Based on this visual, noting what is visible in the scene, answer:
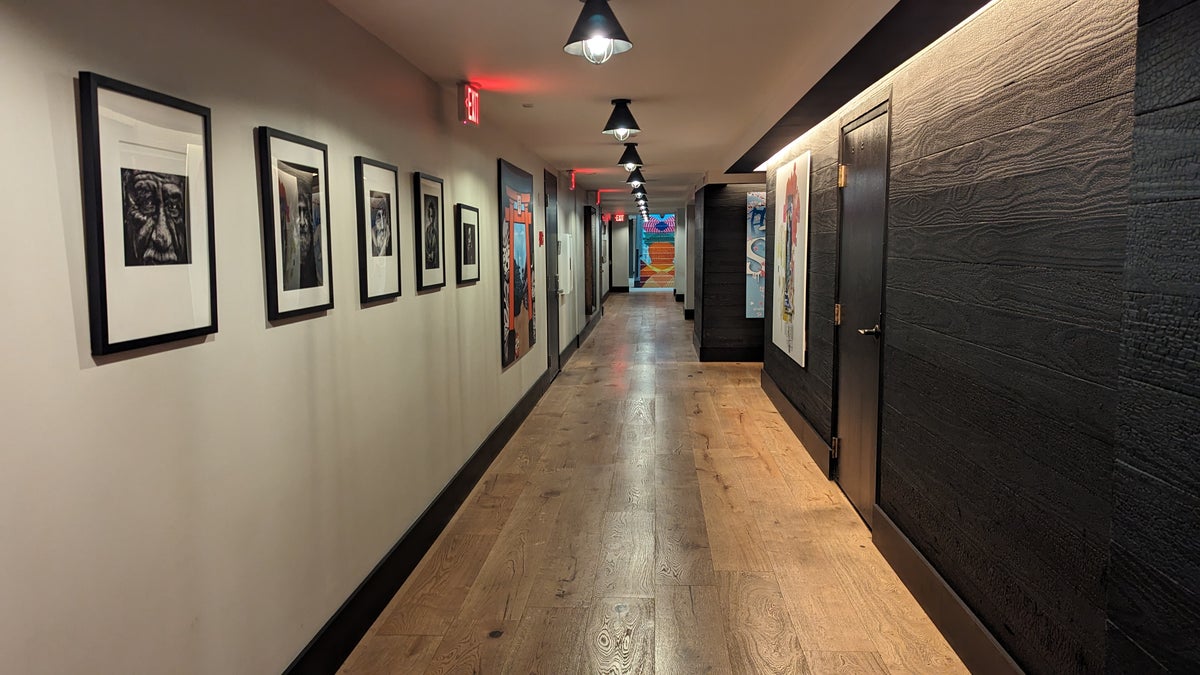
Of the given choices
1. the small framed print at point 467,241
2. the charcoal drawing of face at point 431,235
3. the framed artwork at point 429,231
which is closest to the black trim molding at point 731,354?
the small framed print at point 467,241

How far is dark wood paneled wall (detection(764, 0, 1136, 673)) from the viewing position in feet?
6.36

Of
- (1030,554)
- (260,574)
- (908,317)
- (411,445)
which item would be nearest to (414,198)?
(411,445)

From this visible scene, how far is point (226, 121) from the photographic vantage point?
6.99ft

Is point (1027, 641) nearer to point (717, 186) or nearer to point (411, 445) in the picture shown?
point (411, 445)

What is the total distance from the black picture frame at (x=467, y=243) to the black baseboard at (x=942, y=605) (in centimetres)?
268

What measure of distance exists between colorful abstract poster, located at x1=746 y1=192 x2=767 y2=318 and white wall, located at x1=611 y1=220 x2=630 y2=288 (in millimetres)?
15605

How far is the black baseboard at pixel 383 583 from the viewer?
2.64m

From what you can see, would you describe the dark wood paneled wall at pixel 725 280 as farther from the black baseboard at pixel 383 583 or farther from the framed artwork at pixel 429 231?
the framed artwork at pixel 429 231

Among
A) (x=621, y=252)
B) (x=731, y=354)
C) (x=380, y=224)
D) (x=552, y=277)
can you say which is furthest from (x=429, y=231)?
(x=621, y=252)

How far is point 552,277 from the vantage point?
860 cm

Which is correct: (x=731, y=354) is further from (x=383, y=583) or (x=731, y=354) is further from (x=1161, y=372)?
(x=1161, y=372)

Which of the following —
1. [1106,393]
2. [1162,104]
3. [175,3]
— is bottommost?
[1106,393]

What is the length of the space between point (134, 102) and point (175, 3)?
36 cm

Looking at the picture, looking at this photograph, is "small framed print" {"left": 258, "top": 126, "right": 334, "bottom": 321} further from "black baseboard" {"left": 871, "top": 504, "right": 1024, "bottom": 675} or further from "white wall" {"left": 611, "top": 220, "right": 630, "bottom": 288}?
"white wall" {"left": 611, "top": 220, "right": 630, "bottom": 288}
